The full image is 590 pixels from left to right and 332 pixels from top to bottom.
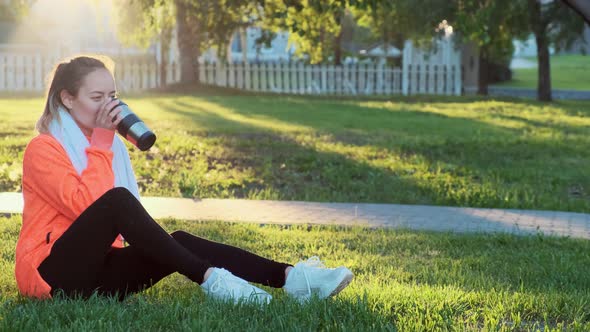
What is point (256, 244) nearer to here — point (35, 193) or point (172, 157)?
point (35, 193)

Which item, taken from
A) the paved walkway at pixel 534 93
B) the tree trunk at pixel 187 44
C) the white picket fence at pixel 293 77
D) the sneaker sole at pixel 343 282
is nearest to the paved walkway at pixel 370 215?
the sneaker sole at pixel 343 282

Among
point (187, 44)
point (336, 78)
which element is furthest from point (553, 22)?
point (187, 44)

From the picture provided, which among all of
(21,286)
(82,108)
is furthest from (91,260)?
(82,108)

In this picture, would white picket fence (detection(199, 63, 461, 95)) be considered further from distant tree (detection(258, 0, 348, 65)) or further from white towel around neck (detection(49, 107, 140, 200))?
white towel around neck (detection(49, 107, 140, 200))

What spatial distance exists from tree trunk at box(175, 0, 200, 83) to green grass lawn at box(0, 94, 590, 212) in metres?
6.96

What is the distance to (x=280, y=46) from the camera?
45.5 metres

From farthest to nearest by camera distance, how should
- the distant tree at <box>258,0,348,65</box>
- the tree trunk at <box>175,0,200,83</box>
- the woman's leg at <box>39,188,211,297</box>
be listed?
the tree trunk at <box>175,0,200,83</box>
the distant tree at <box>258,0,348,65</box>
the woman's leg at <box>39,188,211,297</box>

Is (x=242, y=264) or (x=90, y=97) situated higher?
(x=90, y=97)

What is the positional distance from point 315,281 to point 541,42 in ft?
70.7

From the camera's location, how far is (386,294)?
4.35 metres

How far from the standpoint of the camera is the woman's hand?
4000mm

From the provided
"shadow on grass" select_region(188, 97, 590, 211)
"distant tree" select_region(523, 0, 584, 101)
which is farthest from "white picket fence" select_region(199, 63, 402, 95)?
"shadow on grass" select_region(188, 97, 590, 211)

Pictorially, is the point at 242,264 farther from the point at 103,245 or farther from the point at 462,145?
the point at 462,145

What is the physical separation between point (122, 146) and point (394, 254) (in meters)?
2.27
